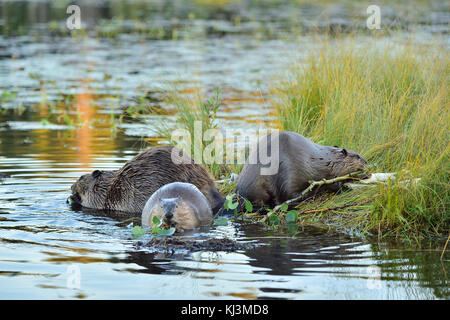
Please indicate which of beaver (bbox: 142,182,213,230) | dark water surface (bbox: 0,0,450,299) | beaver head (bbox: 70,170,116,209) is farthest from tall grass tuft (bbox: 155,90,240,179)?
beaver (bbox: 142,182,213,230)

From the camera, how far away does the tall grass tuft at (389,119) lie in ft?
21.1

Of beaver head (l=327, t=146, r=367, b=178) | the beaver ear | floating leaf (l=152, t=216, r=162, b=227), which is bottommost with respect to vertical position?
floating leaf (l=152, t=216, r=162, b=227)

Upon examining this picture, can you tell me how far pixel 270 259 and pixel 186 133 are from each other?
12.7 ft

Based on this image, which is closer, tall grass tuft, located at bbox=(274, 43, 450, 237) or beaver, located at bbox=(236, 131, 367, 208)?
tall grass tuft, located at bbox=(274, 43, 450, 237)

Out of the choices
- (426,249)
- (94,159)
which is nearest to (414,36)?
(94,159)

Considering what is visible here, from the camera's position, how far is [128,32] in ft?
81.1

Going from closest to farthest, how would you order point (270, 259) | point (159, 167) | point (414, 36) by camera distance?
point (270, 259) → point (159, 167) → point (414, 36)

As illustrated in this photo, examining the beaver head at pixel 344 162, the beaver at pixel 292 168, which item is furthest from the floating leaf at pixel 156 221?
the beaver head at pixel 344 162

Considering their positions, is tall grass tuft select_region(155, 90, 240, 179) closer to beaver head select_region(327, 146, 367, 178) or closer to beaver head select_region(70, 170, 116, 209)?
beaver head select_region(70, 170, 116, 209)

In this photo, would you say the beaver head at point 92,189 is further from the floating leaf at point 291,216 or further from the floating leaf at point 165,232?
the floating leaf at point 291,216

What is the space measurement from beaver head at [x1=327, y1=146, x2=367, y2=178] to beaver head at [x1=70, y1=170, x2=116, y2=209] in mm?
2271

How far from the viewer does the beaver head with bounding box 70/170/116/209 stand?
7.89 meters

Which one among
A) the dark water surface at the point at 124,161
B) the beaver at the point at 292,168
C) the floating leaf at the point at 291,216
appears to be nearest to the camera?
the dark water surface at the point at 124,161

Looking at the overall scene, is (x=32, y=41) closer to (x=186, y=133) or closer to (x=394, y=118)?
(x=186, y=133)
